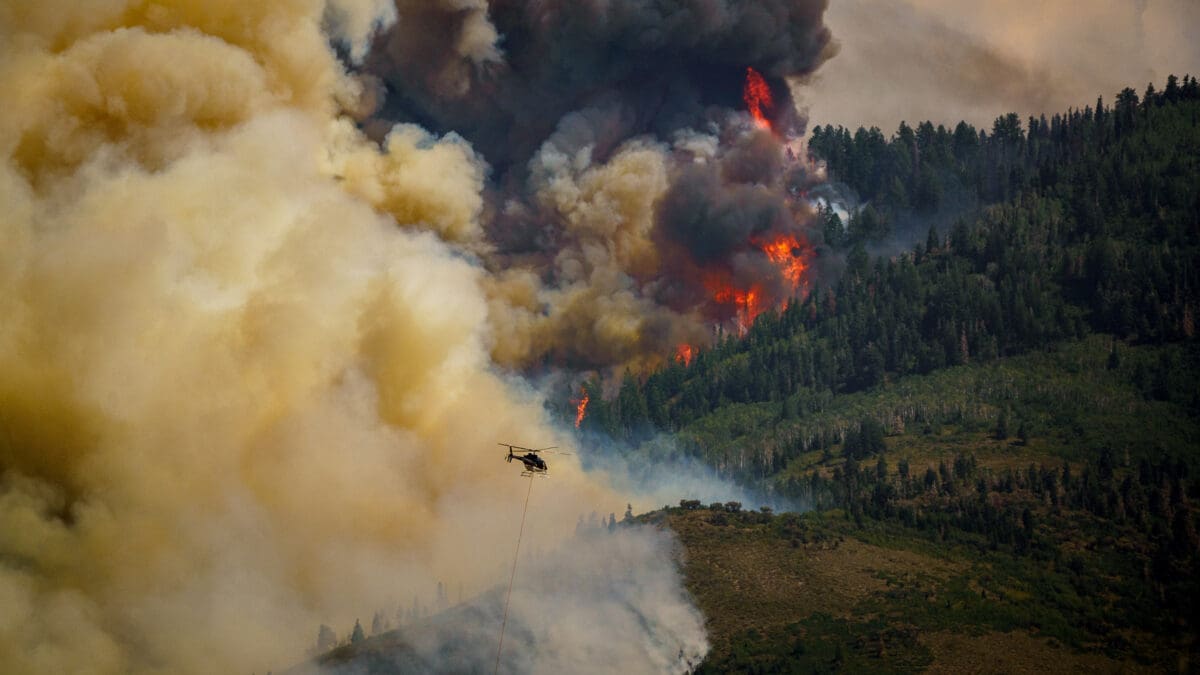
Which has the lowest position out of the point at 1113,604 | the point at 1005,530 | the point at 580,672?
the point at 580,672

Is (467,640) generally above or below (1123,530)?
below

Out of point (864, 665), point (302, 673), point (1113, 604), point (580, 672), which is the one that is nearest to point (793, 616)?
point (864, 665)

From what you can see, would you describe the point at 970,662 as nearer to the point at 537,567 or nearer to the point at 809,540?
the point at 809,540

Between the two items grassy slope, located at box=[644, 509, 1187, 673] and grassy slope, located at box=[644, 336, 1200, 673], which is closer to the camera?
grassy slope, located at box=[644, 509, 1187, 673]

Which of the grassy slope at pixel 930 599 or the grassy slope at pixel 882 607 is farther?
the grassy slope at pixel 930 599

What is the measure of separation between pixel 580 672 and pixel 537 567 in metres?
27.6

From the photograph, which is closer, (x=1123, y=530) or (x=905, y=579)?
(x=905, y=579)

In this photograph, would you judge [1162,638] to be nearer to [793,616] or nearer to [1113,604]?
[1113,604]

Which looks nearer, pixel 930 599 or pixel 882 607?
pixel 882 607

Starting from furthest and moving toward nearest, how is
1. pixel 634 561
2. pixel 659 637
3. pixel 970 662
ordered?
pixel 634 561
pixel 659 637
pixel 970 662

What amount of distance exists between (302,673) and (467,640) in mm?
20155

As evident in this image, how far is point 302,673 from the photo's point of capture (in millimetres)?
177250

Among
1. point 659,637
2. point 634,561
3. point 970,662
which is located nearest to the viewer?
point 970,662

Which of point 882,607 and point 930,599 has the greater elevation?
point 930,599
